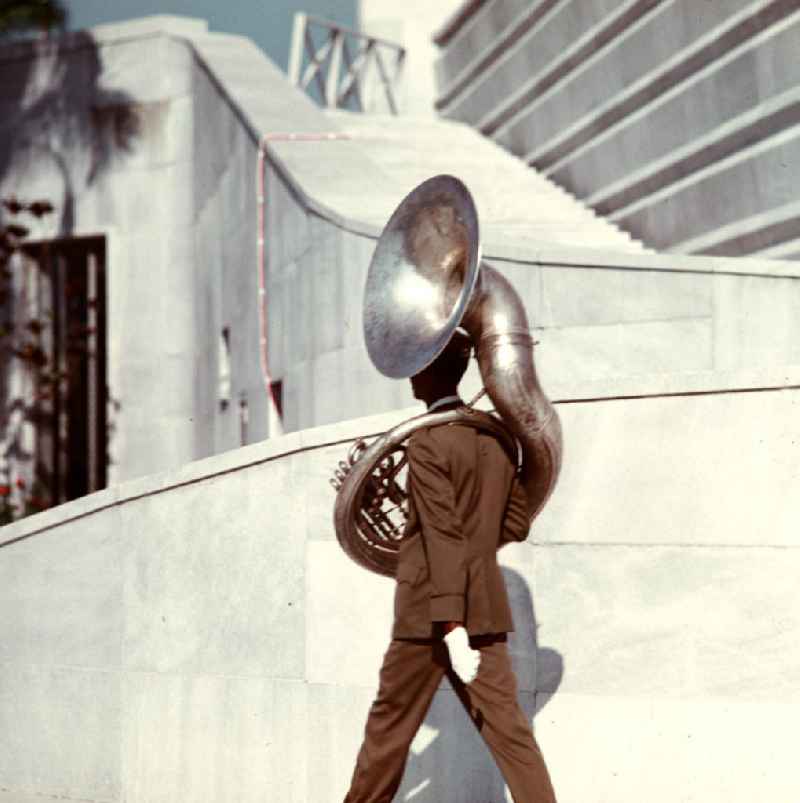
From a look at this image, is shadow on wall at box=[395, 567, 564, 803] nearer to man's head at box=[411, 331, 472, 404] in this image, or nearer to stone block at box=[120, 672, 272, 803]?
stone block at box=[120, 672, 272, 803]

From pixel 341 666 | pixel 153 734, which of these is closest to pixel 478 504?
pixel 341 666

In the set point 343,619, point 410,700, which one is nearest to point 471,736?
point 343,619

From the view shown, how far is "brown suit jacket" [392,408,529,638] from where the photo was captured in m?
5.47

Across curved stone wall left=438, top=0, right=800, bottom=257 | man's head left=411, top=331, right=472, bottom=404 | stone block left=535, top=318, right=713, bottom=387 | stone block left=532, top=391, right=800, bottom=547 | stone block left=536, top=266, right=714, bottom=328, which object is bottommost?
stone block left=532, top=391, right=800, bottom=547

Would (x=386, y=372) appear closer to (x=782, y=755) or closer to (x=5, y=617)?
(x=782, y=755)

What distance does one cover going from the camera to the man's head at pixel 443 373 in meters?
5.72

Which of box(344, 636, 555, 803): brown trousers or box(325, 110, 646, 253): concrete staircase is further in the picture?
box(325, 110, 646, 253): concrete staircase

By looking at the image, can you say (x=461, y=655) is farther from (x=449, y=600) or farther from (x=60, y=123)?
(x=60, y=123)

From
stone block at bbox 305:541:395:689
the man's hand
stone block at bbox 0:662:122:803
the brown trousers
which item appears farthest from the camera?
stone block at bbox 0:662:122:803

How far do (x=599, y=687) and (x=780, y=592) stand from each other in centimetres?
88

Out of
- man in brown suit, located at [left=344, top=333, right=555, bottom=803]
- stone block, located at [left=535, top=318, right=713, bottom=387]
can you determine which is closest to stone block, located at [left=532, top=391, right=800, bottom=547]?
man in brown suit, located at [left=344, top=333, right=555, bottom=803]

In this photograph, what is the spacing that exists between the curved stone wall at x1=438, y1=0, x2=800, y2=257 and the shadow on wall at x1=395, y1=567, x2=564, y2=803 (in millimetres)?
4289

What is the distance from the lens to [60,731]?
8.31 m

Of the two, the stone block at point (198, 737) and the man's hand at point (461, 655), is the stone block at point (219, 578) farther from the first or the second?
the man's hand at point (461, 655)
